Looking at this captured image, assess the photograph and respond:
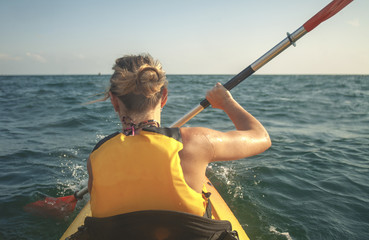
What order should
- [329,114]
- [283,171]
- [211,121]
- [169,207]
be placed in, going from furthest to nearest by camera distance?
[329,114]
[211,121]
[283,171]
[169,207]

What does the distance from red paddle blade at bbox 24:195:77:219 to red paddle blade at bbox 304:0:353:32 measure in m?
3.40

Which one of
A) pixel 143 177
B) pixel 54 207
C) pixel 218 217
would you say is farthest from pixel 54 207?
pixel 143 177

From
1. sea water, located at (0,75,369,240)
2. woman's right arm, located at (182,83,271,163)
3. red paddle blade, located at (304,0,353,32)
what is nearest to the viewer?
woman's right arm, located at (182,83,271,163)

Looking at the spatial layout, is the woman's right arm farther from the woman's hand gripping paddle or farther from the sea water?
the woman's hand gripping paddle

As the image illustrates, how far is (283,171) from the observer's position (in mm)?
5246

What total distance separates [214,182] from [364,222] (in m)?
2.19

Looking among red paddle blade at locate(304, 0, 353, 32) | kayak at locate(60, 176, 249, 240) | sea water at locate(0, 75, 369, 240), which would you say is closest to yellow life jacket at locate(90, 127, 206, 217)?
sea water at locate(0, 75, 369, 240)

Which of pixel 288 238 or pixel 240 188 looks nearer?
pixel 288 238

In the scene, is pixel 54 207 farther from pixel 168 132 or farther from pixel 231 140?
pixel 231 140

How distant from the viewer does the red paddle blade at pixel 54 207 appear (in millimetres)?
3812

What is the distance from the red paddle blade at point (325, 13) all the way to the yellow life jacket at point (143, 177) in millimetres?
1618

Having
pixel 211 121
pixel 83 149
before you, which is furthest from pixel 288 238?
pixel 211 121

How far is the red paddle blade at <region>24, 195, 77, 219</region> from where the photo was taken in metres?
3.81

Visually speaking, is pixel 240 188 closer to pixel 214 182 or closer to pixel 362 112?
pixel 214 182
